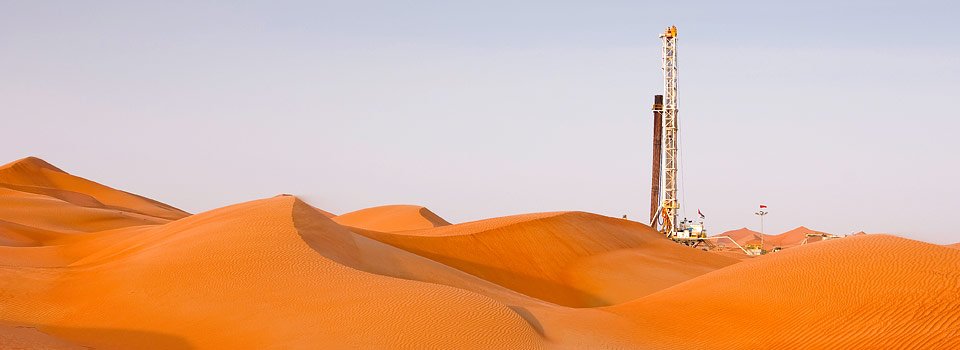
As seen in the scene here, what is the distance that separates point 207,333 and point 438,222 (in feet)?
124

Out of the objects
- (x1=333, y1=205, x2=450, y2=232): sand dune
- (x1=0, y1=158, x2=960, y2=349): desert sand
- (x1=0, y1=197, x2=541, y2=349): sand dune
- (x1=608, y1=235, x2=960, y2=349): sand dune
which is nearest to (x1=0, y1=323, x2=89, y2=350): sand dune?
(x1=0, y1=158, x2=960, y2=349): desert sand

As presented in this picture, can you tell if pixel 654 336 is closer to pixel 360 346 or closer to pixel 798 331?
pixel 798 331

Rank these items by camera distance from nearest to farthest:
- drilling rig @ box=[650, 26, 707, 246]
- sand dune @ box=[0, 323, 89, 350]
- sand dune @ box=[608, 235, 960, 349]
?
sand dune @ box=[0, 323, 89, 350] → sand dune @ box=[608, 235, 960, 349] → drilling rig @ box=[650, 26, 707, 246]

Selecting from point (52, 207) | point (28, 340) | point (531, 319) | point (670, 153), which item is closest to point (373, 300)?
point (531, 319)

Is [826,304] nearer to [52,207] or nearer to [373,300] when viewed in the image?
[373,300]

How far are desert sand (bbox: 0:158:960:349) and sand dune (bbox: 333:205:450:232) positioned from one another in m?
25.7

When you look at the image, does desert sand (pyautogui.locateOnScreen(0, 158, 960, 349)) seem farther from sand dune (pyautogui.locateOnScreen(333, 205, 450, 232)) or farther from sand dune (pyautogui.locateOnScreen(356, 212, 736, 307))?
sand dune (pyautogui.locateOnScreen(333, 205, 450, 232))

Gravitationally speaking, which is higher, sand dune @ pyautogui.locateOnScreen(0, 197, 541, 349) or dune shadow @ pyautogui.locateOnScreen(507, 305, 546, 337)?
sand dune @ pyautogui.locateOnScreen(0, 197, 541, 349)

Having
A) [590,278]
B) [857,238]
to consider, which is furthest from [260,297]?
[590,278]

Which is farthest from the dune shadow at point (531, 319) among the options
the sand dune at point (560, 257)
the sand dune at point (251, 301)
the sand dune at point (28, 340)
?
the sand dune at point (560, 257)

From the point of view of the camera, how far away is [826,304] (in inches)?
520

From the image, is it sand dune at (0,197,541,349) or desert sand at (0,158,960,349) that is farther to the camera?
desert sand at (0,158,960,349)

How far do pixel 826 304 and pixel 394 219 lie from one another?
3479cm

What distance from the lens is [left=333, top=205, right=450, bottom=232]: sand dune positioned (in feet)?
148
